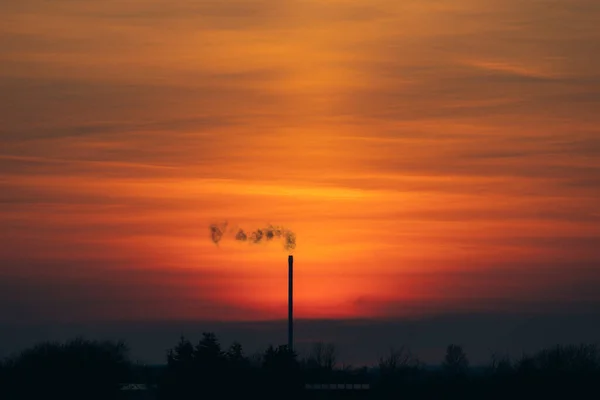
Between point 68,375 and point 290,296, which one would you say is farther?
point 290,296

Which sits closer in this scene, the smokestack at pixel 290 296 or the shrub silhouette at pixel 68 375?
the shrub silhouette at pixel 68 375

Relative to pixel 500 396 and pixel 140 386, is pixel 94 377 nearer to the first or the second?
pixel 140 386

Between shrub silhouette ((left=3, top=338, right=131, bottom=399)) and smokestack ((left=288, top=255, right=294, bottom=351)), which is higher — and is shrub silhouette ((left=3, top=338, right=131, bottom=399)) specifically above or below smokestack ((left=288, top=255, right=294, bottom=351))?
below

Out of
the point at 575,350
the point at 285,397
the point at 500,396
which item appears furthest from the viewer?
the point at 575,350

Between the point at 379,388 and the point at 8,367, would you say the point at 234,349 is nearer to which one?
the point at 379,388

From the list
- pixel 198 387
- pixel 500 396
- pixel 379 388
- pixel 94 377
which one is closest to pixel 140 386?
pixel 94 377

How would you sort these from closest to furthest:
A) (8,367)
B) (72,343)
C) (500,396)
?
(500,396) < (8,367) < (72,343)

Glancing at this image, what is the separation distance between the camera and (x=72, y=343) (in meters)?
102

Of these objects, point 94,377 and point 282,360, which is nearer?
point 282,360

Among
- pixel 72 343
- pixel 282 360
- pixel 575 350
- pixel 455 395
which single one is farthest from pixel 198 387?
pixel 575 350

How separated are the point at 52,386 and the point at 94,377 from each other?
8.26 feet

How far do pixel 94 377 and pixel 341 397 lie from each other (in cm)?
1542

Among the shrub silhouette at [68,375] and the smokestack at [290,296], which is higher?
the smokestack at [290,296]

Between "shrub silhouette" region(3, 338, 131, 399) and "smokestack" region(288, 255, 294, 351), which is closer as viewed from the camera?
"shrub silhouette" region(3, 338, 131, 399)
